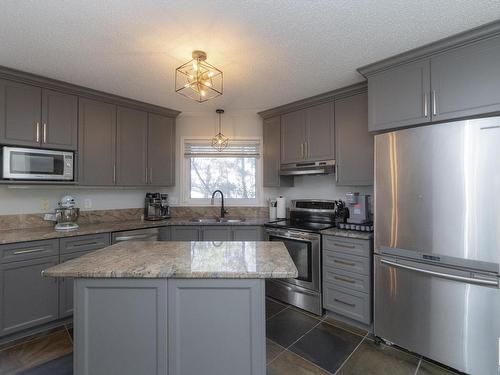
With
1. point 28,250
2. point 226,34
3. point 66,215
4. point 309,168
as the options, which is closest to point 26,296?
point 28,250

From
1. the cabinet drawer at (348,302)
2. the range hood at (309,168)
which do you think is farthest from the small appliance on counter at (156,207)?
the cabinet drawer at (348,302)

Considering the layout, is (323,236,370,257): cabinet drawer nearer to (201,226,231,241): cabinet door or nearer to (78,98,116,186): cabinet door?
(201,226,231,241): cabinet door

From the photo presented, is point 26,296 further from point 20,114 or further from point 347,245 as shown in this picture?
point 347,245

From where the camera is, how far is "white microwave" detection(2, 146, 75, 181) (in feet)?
7.45

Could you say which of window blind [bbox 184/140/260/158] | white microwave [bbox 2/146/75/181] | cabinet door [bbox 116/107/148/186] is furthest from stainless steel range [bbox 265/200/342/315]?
white microwave [bbox 2/146/75/181]

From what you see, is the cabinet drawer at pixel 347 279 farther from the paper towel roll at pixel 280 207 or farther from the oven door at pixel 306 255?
the paper towel roll at pixel 280 207

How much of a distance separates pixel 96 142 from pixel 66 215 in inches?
35.1

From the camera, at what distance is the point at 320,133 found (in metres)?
2.96

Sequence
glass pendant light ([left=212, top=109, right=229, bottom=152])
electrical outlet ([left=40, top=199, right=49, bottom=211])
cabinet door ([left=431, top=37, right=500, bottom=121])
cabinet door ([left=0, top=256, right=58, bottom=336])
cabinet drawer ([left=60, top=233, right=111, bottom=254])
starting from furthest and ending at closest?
glass pendant light ([left=212, top=109, right=229, bottom=152]) < electrical outlet ([left=40, top=199, right=49, bottom=211]) < cabinet drawer ([left=60, top=233, right=111, bottom=254]) < cabinet door ([left=0, top=256, right=58, bottom=336]) < cabinet door ([left=431, top=37, right=500, bottom=121])

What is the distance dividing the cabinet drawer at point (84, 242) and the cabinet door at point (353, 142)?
2.69 meters

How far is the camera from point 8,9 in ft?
5.01

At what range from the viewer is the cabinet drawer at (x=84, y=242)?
7.76 ft

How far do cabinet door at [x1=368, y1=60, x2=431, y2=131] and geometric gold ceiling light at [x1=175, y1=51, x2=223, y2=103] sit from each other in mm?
1442

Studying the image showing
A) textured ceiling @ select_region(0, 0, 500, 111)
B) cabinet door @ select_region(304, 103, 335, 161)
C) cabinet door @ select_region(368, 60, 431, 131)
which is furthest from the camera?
cabinet door @ select_region(304, 103, 335, 161)
